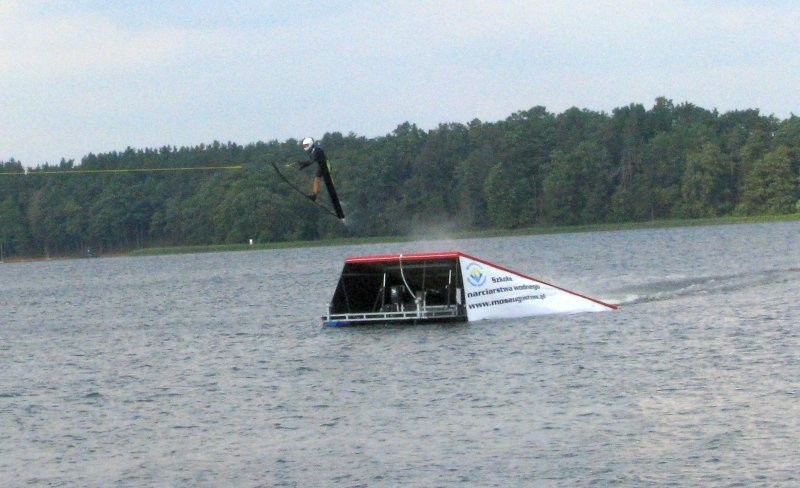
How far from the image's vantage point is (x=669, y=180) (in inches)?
6004

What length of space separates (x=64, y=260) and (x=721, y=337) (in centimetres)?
17256

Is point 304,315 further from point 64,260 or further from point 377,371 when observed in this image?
point 64,260

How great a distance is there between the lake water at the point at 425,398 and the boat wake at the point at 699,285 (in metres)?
0.18

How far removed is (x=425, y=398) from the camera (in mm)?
28766

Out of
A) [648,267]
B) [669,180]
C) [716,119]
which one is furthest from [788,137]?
[648,267]

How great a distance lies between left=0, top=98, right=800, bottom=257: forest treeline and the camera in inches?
5408

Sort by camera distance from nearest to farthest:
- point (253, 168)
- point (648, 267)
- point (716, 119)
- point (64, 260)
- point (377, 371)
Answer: point (377, 371)
point (648, 267)
point (253, 168)
point (716, 119)
point (64, 260)

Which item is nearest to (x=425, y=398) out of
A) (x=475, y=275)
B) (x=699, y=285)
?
(x=475, y=275)

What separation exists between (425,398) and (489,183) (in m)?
125

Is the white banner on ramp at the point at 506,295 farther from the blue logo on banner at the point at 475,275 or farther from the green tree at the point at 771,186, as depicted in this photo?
the green tree at the point at 771,186

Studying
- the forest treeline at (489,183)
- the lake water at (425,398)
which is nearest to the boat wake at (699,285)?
the lake water at (425,398)

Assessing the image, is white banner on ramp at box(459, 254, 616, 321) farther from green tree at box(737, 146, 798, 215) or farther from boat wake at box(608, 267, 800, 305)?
green tree at box(737, 146, 798, 215)

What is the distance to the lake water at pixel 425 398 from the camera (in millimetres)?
22078

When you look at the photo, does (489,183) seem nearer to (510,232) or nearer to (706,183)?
(510,232)
